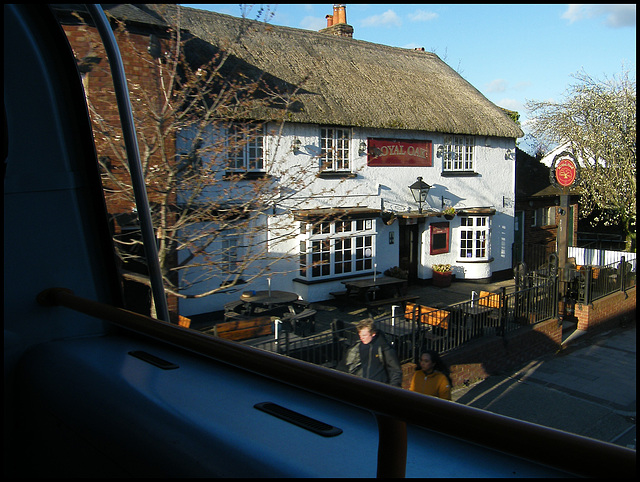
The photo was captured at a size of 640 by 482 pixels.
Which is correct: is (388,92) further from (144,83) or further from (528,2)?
(528,2)

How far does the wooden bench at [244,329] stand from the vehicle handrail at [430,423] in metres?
3.74

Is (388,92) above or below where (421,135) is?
above

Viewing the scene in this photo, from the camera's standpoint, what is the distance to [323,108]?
332 inches

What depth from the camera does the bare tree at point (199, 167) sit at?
3830 mm

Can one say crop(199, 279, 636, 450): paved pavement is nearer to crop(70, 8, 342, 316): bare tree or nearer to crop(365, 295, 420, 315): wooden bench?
crop(70, 8, 342, 316): bare tree

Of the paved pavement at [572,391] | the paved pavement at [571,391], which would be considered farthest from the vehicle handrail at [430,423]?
the paved pavement at [571,391]

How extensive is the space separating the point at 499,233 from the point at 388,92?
4.86 metres

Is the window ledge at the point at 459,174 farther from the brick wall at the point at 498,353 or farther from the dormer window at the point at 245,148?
the dormer window at the point at 245,148

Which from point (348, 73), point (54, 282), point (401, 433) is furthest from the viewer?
point (348, 73)

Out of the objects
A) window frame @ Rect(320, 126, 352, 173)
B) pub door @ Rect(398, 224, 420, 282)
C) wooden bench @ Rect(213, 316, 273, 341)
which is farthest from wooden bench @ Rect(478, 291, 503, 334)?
pub door @ Rect(398, 224, 420, 282)

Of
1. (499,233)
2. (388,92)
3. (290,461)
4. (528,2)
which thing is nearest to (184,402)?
(290,461)

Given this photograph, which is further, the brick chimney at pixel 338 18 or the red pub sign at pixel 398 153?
the red pub sign at pixel 398 153

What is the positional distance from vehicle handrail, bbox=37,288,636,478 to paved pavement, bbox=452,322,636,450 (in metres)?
1.70

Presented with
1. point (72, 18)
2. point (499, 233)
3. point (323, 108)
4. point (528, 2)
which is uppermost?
point (323, 108)
